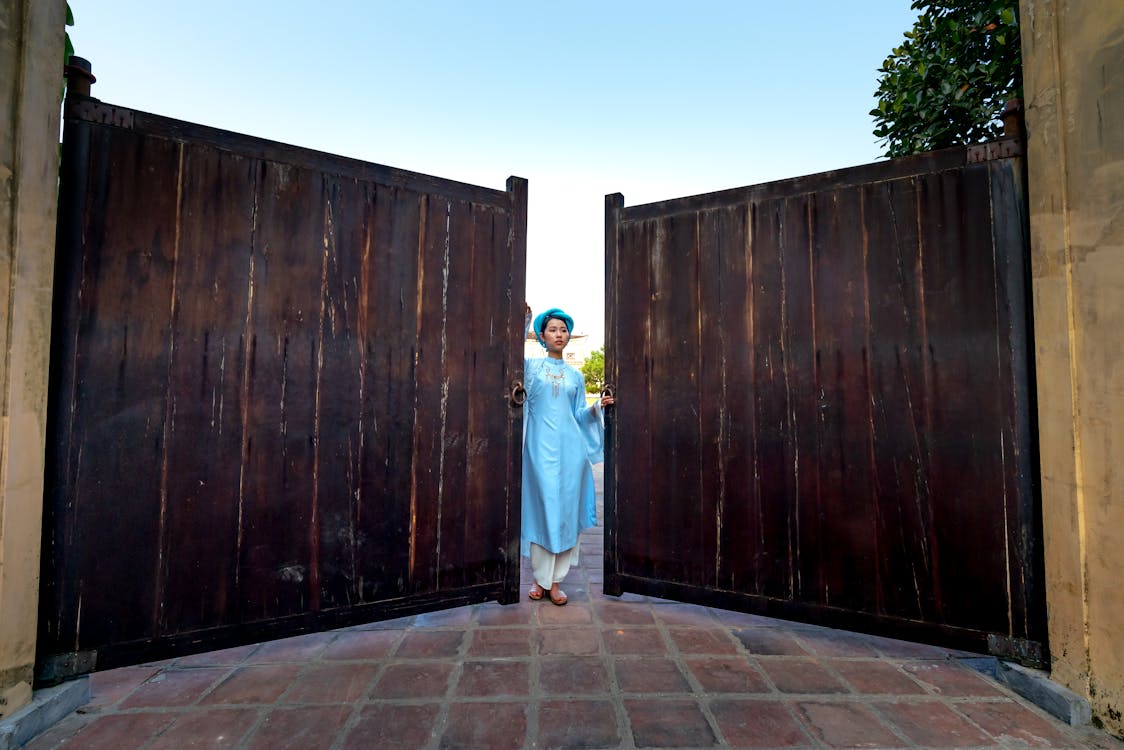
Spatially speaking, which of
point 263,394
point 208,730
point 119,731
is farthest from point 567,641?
point 263,394

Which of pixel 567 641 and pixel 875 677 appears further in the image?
pixel 567 641

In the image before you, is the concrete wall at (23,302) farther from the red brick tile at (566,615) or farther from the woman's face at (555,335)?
the woman's face at (555,335)

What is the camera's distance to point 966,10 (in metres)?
3.28

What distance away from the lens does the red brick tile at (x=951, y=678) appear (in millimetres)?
1909

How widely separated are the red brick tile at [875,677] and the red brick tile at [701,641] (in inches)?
15.8

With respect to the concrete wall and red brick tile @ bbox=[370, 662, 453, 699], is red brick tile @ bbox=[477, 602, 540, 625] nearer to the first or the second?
red brick tile @ bbox=[370, 662, 453, 699]

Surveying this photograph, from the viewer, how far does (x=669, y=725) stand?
5.47 ft

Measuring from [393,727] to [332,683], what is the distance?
447 millimetres

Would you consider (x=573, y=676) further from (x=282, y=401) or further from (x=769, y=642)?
(x=282, y=401)

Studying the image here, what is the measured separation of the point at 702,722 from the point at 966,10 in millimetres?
4400

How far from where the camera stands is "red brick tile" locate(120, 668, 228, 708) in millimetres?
1816

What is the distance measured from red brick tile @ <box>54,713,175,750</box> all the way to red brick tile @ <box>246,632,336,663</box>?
46 cm

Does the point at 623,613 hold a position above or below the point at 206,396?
below

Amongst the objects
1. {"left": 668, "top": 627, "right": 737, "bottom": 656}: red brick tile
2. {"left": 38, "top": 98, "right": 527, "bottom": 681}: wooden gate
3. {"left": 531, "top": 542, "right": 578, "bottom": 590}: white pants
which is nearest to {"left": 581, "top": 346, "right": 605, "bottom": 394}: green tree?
{"left": 531, "top": 542, "right": 578, "bottom": 590}: white pants
